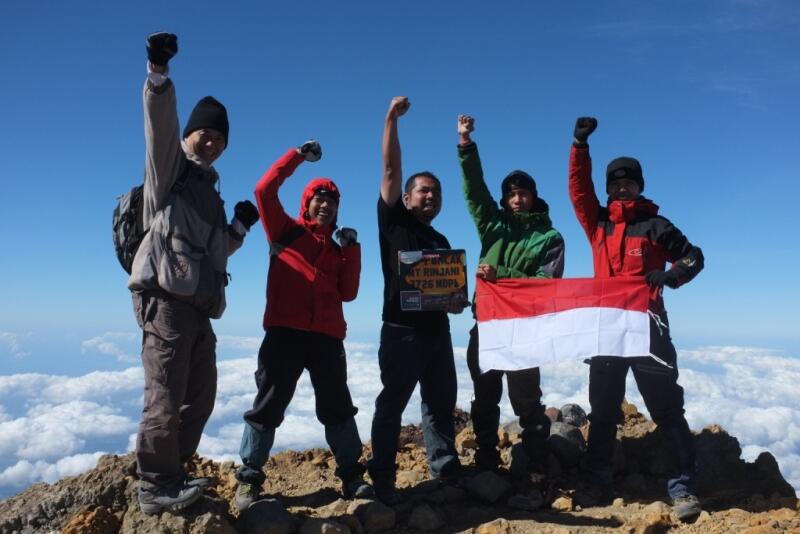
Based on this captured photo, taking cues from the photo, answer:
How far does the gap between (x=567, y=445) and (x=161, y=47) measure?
6543mm

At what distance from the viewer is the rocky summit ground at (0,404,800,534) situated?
18.8ft

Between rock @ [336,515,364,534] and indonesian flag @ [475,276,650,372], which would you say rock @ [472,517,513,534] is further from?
indonesian flag @ [475,276,650,372]

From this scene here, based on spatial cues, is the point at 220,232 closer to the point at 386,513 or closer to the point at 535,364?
the point at 386,513

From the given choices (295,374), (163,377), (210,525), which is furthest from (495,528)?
(163,377)

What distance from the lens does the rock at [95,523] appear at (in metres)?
5.61

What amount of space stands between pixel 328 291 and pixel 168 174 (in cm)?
203

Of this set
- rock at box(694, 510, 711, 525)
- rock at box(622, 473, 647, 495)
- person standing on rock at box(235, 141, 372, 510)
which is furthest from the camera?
rock at box(622, 473, 647, 495)

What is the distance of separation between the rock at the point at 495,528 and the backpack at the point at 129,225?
408 centimetres

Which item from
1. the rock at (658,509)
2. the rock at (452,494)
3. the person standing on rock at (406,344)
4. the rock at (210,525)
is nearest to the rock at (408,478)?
the person standing on rock at (406,344)

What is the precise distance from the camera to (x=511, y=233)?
731 centimetres

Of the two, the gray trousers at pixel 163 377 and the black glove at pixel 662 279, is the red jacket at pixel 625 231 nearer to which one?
the black glove at pixel 662 279

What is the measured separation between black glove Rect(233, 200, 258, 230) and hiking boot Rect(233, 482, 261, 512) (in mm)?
2667

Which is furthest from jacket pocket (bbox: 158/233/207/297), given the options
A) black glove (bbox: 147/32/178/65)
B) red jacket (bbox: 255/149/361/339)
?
black glove (bbox: 147/32/178/65)

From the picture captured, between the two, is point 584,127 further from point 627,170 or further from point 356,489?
point 356,489
